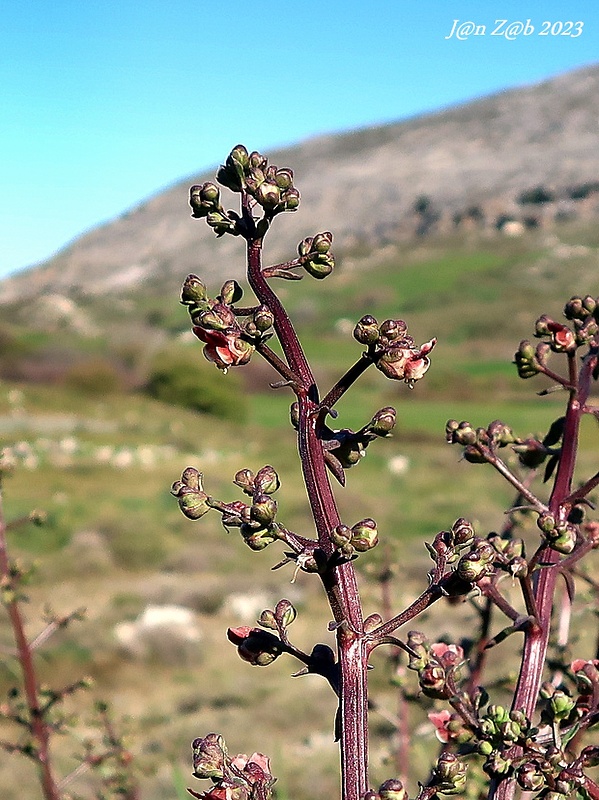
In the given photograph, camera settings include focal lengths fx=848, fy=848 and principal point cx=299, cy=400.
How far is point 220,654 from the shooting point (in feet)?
33.5

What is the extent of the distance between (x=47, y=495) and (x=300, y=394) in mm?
17838

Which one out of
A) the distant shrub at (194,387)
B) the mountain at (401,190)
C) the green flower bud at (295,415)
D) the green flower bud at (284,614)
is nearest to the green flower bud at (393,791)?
the green flower bud at (284,614)

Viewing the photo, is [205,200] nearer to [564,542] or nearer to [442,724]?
[564,542]

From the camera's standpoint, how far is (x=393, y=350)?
1.21 metres

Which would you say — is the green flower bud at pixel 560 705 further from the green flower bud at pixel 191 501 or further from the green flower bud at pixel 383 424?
the green flower bud at pixel 191 501

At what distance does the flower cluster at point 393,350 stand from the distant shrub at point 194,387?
125 feet

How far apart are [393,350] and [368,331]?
4 centimetres

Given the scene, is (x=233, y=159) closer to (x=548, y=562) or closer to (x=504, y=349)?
(x=548, y=562)

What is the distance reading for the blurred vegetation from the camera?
A: 23.9 ft

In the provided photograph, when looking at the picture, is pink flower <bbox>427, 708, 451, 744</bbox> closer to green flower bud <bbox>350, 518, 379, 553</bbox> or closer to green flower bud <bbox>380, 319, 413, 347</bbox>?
green flower bud <bbox>350, 518, 379, 553</bbox>

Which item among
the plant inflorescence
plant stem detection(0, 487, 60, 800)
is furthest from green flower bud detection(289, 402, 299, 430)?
plant stem detection(0, 487, 60, 800)

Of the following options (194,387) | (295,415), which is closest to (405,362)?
(295,415)

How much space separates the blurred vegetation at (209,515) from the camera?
23.9 ft

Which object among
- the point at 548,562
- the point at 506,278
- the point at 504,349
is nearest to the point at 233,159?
the point at 548,562
